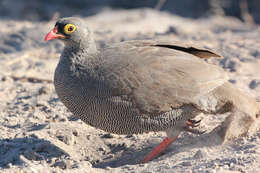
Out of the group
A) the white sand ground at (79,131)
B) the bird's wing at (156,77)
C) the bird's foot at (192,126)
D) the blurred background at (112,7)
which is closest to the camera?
the white sand ground at (79,131)

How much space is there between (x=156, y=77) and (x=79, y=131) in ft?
4.85

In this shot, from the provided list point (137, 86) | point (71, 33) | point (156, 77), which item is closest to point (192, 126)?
point (156, 77)

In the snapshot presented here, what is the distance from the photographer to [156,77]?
5027 mm

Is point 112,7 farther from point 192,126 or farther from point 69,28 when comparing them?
point 69,28

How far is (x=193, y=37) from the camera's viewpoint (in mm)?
9812

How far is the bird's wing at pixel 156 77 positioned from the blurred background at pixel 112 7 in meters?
6.95

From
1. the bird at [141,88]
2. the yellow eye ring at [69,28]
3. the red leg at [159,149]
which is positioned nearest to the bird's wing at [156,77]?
the bird at [141,88]

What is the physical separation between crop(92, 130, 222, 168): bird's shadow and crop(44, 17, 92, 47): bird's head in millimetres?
1484

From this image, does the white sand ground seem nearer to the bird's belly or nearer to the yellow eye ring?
the bird's belly

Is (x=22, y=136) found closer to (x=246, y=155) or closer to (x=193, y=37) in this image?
(x=246, y=155)

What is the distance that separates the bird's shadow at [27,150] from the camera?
5.15 metres

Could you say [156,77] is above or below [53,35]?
below

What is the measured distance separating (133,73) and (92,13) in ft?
28.4

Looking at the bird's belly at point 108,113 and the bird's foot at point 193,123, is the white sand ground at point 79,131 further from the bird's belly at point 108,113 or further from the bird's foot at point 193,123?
the bird's belly at point 108,113
